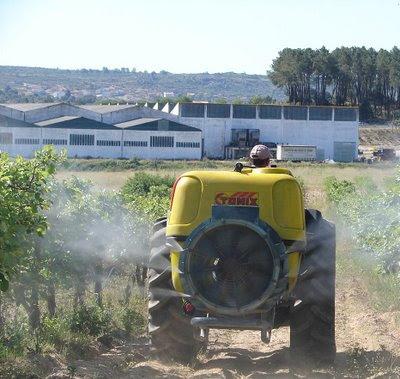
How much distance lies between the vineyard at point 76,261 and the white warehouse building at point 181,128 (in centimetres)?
5490

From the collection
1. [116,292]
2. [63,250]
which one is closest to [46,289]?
[63,250]

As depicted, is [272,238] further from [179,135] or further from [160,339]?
[179,135]

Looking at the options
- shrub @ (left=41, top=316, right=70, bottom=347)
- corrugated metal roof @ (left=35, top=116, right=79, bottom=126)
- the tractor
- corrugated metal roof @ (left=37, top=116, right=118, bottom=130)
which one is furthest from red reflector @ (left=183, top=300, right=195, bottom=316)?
corrugated metal roof @ (left=35, top=116, right=79, bottom=126)

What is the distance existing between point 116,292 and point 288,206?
8772 millimetres

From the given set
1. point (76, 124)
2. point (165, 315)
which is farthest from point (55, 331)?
point (76, 124)

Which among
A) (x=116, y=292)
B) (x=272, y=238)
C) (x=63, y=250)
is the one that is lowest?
(x=116, y=292)

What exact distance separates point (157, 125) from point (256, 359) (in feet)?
233

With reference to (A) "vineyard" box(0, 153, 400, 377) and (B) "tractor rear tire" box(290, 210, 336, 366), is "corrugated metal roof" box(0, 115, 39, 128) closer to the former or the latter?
(A) "vineyard" box(0, 153, 400, 377)

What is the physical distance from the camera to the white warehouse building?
253ft

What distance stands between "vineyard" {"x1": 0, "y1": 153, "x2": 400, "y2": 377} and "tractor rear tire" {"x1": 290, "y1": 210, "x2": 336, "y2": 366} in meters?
2.58

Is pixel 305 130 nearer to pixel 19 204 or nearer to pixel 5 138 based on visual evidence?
pixel 5 138

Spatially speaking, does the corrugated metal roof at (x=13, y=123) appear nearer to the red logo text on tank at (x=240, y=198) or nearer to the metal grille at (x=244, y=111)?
the metal grille at (x=244, y=111)

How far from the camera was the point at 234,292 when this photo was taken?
1007 cm

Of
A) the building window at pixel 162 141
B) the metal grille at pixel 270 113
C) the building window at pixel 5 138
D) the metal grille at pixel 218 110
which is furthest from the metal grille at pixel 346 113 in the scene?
the building window at pixel 5 138
